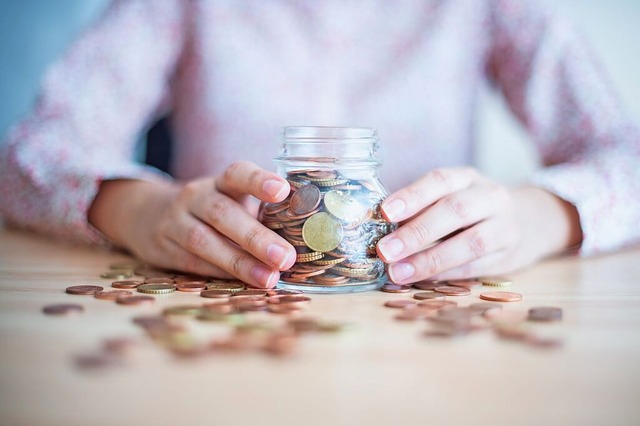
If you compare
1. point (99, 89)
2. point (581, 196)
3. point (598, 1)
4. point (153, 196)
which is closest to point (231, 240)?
point (153, 196)

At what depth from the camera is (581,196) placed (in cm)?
123

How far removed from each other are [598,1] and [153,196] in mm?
2228

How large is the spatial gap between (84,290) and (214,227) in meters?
0.20

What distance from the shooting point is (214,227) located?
0.94 meters

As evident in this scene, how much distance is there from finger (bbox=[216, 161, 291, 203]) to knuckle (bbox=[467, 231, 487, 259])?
11.7 inches

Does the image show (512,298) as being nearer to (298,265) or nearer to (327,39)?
(298,265)

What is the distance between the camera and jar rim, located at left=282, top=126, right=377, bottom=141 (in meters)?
0.89

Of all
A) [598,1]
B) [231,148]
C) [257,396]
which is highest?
[598,1]

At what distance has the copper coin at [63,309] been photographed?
74 cm

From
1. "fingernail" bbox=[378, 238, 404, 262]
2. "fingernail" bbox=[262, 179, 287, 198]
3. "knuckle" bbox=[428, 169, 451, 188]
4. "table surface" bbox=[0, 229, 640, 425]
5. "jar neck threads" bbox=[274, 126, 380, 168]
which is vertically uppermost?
"jar neck threads" bbox=[274, 126, 380, 168]

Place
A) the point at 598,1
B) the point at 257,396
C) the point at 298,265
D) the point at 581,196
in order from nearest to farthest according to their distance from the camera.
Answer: the point at 257,396 → the point at 298,265 → the point at 581,196 → the point at 598,1

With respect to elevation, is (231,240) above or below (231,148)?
below

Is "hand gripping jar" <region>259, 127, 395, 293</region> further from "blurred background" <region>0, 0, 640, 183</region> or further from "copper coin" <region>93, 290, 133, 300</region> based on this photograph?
"blurred background" <region>0, 0, 640, 183</region>

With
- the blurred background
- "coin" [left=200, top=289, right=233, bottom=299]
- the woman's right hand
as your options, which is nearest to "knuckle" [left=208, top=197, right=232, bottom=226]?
the woman's right hand
